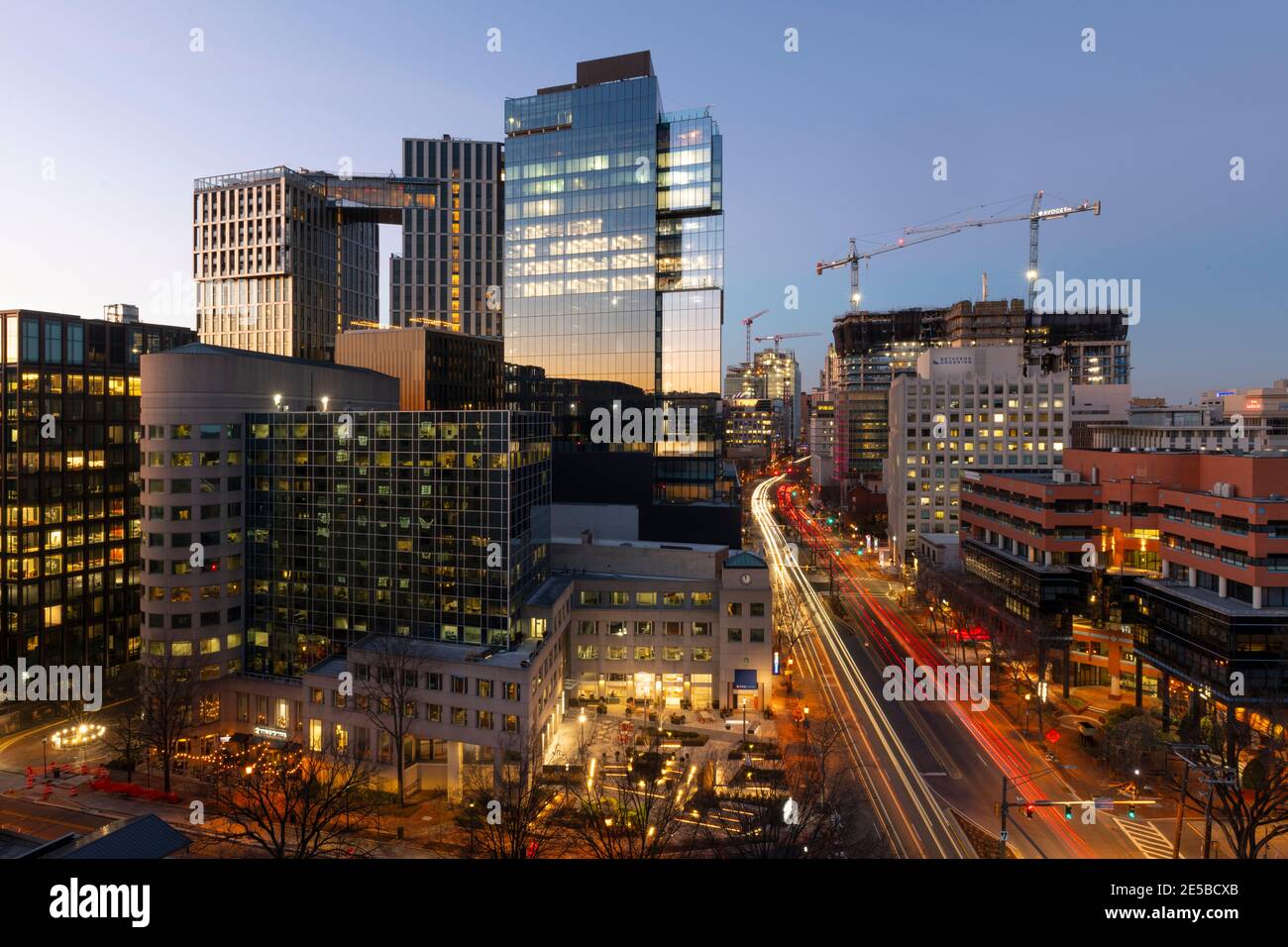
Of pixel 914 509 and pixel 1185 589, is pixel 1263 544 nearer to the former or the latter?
pixel 1185 589

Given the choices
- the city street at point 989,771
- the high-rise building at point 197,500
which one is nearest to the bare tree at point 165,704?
the high-rise building at point 197,500

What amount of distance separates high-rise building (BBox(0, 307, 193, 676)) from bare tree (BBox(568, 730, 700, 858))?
3985 cm

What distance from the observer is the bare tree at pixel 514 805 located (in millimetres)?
27922

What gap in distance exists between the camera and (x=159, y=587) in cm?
4588

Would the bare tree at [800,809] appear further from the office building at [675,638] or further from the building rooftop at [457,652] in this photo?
the building rooftop at [457,652]

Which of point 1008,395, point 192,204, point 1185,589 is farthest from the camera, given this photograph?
point 192,204

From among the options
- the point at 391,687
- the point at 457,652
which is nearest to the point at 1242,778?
the point at 457,652

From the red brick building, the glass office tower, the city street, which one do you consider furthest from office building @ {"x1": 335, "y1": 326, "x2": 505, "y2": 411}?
the red brick building

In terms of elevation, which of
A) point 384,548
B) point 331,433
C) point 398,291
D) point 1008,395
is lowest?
point 384,548

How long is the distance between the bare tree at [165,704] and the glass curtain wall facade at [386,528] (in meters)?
5.87

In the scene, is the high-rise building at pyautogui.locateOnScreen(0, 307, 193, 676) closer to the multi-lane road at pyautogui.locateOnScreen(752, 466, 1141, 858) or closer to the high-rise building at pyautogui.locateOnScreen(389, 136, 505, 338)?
the multi-lane road at pyautogui.locateOnScreen(752, 466, 1141, 858)

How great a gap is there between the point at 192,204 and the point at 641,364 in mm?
78328
